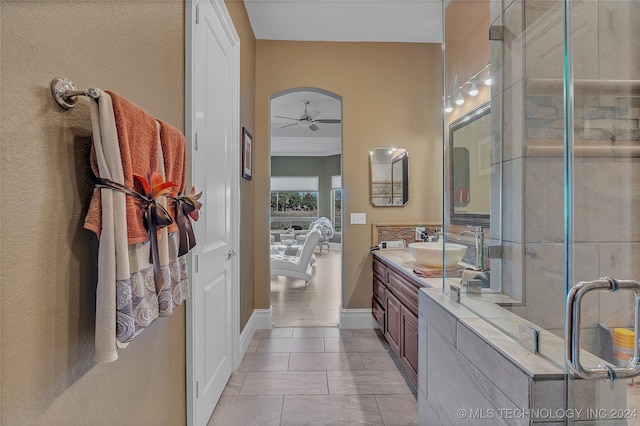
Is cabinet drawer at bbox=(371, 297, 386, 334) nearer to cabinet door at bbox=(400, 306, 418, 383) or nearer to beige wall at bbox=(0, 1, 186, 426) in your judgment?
cabinet door at bbox=(400, 306, 418, 383)

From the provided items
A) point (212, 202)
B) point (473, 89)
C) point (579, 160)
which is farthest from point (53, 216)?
point (473, 89)

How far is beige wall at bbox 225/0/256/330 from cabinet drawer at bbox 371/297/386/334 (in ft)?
4.25

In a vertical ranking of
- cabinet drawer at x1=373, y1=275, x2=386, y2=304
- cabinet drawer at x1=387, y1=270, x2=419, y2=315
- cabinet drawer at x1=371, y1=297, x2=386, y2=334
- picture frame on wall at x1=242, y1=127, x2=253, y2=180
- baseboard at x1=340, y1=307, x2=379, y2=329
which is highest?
picture frame on wall at x1=242, y1=127, x2=253, y2=180

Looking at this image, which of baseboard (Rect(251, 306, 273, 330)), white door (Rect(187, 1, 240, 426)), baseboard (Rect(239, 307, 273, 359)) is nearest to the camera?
white door (Rect(187, 1, 240, 426))

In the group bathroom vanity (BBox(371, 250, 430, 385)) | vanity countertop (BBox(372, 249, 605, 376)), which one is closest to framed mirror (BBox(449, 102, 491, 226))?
vanity countertop (BBox(372, 249, 605, 376))

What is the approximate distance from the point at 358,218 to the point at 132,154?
9.05ft

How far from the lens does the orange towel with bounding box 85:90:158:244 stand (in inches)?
31.9

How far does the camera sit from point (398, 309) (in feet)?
8.33

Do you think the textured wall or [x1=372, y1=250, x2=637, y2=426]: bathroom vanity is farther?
the textured wall

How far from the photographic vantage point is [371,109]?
351 cm

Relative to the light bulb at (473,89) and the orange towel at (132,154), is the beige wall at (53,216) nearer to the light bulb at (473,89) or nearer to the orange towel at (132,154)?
the orange towel at (132,154)

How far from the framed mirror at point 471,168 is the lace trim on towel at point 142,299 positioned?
4.58ft

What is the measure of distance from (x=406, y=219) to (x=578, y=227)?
2.53 metres

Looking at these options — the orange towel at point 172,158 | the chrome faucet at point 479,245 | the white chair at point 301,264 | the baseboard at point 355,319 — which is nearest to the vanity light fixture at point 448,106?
the chrome faucet at point 479,245
